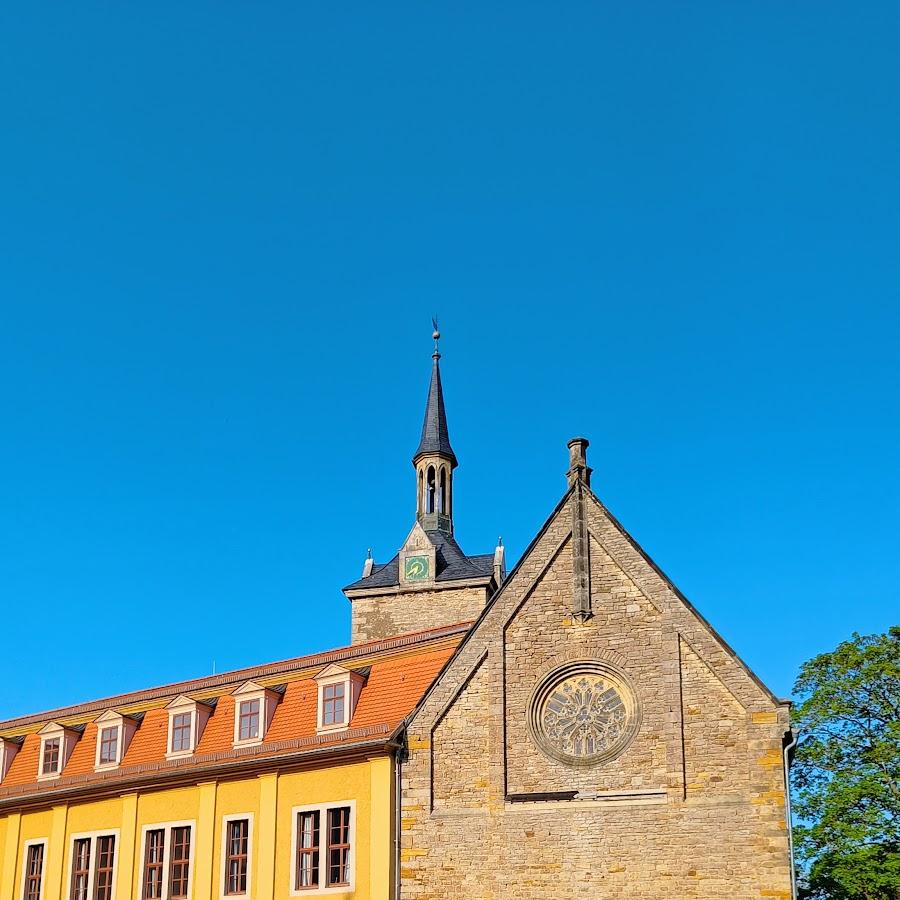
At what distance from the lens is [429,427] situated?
75938 mm

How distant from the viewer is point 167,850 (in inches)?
1464

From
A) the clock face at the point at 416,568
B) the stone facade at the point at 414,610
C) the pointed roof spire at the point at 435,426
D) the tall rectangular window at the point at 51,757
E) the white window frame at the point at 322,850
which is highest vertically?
the pointed roof spire at the point at 435,426

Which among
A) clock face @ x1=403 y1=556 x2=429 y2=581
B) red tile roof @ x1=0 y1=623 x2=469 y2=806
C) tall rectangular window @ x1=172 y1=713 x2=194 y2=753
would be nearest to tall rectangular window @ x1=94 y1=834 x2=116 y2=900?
red tile roof @ x1=0 y1=623 x2=469 y2=806

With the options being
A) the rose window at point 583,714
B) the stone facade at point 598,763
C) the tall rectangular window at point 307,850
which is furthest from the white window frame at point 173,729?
the rose window at point 583,714

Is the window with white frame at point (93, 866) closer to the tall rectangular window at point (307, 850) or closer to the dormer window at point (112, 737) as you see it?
the dormer window at point (112, 737)

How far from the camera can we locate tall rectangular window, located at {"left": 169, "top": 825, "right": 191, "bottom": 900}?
36.9 m

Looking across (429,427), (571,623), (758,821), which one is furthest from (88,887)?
(429,427)

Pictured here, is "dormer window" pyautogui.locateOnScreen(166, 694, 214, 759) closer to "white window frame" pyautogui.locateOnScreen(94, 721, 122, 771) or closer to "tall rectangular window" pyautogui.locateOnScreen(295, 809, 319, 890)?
"white window frame" pyautogui.locateOnScreen(94, 721, 122, 771)

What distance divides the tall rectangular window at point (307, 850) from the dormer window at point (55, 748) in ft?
34.3

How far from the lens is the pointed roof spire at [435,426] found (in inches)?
2943

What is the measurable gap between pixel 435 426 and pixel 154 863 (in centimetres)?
4094

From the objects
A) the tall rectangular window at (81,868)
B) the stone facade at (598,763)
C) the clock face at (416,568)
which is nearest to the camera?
the stone facade at (598,763)

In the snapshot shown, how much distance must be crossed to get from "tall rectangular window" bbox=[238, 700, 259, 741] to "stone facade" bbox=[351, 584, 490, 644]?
29389 mm

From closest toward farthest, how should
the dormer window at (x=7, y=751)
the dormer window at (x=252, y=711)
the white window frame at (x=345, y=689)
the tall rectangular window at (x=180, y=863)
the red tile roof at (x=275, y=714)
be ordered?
the red tile roof at (x=275, y=714) → the white window frame at (x=345, y=689) → the tall rectangular window at (x=180, y=863) → the dormer window at (x=252, y=711) → the dormer window at (x=7, y=751)
